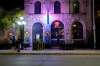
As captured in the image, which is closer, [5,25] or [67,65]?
[67,65]

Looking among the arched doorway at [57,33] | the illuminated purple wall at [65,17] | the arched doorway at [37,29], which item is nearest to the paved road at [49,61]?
the arched doorway at [37,29]

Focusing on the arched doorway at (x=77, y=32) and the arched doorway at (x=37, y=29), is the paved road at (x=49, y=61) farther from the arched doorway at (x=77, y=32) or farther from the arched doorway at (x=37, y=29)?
the arched doorway at (x=77, y=32)

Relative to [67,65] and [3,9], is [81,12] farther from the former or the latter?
[67,65]

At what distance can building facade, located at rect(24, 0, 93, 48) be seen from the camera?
52188 mm

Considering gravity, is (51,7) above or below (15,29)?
above

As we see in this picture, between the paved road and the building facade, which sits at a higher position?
the building facade

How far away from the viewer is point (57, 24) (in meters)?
52.5

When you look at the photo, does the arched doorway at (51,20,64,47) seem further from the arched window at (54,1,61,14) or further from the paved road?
the paved road

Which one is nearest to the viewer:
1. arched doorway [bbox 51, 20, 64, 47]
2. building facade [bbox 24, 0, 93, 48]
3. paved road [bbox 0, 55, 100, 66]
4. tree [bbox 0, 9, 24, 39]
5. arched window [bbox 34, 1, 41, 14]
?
paved road [bbox 0, 55, 100, 66]

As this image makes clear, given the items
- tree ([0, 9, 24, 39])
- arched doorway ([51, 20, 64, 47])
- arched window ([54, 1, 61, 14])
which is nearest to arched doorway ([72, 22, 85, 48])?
arched doorway ([51, 20, 64, 47])

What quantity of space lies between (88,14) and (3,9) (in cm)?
1312

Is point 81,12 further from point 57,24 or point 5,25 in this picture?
point 5,25

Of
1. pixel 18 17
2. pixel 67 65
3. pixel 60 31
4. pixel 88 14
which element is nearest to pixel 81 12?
pixel 88 14

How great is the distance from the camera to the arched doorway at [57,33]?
2064 inches
